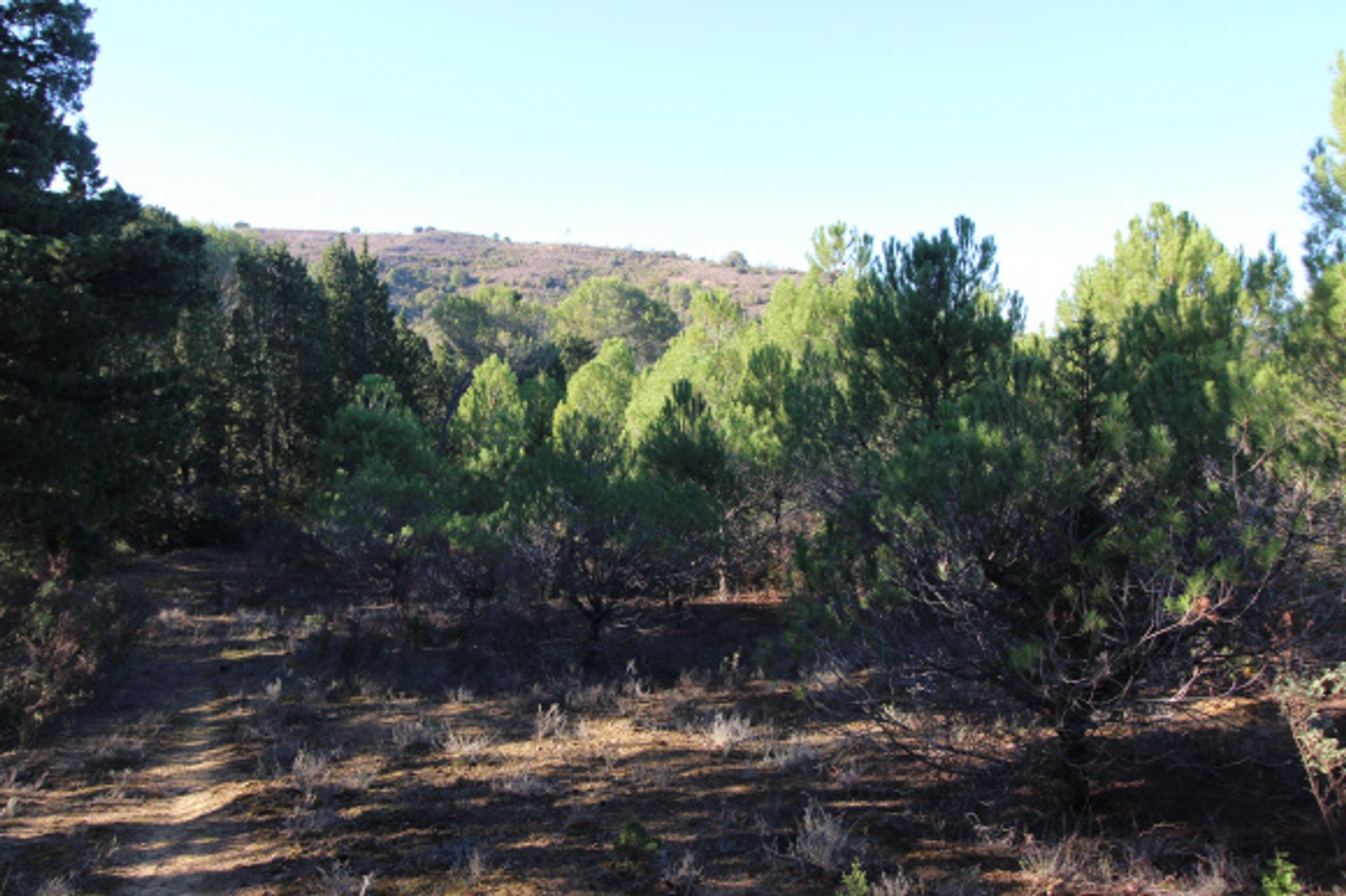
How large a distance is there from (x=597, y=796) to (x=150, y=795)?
4758 millimetres

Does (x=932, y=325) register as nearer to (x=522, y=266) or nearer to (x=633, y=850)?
(x=633, y=850)

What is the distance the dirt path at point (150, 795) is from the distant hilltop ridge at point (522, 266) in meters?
83.4

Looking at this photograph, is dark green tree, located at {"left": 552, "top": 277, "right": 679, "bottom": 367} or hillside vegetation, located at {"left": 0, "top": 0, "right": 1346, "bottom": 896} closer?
hillside vegetation, located at {"left": 0, "top": 0, "right": 1346, "bottom": 896}

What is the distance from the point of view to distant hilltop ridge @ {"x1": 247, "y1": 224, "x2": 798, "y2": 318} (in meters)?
107

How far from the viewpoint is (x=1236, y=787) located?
20.4 ft

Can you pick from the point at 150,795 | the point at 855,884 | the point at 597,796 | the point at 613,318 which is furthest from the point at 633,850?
the point at 613,318

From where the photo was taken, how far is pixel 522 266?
130m

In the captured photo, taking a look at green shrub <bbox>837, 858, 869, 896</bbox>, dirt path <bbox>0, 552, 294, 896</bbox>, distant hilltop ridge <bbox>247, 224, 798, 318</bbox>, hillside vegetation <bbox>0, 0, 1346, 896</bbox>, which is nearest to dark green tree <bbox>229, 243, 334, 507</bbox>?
hillside vegetation <bbox>0, 0, 1346, 896</bbox>

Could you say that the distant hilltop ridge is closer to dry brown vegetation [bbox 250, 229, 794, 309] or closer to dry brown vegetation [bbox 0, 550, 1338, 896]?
dry brown vegetation [bbox 250, 229, 794, 309]

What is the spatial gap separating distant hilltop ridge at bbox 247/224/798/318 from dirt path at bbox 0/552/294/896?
8344 cm

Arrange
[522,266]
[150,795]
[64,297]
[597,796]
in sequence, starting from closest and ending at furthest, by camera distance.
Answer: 1. [597,796]
2. [150,795]
3. [64,297]
4. [522,266]

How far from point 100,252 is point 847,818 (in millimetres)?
11696

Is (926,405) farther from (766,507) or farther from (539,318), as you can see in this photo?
(539,318)

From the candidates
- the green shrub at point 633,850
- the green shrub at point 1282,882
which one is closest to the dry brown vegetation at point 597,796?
the green shrub at point 633,850
